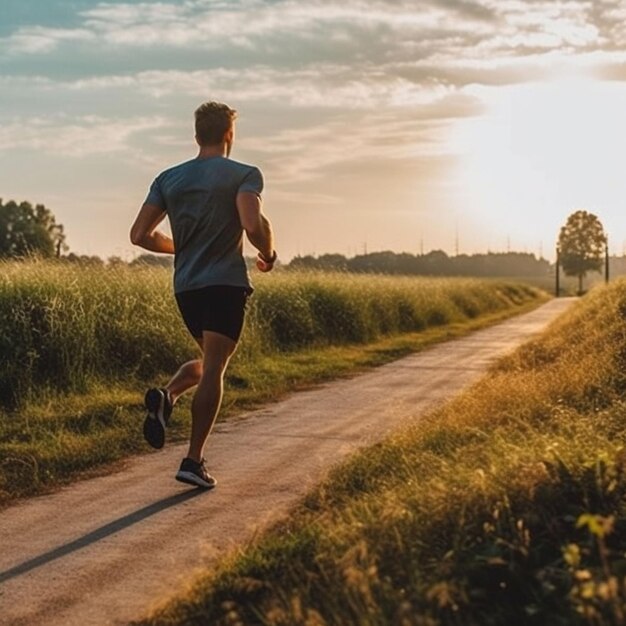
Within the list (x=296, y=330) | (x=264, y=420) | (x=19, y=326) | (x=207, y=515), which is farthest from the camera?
(x=296, y=330)

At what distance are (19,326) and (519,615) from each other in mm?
8218

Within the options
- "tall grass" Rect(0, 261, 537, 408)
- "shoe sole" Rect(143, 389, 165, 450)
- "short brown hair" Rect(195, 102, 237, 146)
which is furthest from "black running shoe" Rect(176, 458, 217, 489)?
"tall grass" Rect(0, 261, 537, 408)

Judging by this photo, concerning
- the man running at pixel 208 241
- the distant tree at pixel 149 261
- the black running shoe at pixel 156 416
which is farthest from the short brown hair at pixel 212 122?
the distant tree at pixel 149 261

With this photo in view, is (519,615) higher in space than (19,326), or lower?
lower

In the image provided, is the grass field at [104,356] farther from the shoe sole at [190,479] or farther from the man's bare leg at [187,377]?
the man's bare leg at [187,377]

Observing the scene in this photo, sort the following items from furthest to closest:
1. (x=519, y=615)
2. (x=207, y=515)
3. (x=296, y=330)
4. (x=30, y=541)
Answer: (x=296, y=330) < (x=207, y=515) < (x=30, y=541) < (x=519, y=615)

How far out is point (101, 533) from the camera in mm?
5656

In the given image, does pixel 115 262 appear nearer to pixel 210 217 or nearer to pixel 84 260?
pixel 84 260

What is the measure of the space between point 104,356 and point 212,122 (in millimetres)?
5810

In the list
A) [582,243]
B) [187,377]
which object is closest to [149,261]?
[187,377]

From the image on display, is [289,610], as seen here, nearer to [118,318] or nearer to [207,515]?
[207,515]

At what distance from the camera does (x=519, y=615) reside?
3.55 metres

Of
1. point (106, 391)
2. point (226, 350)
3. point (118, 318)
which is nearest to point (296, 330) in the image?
point (118, 318)

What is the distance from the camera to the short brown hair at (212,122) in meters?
6.51
